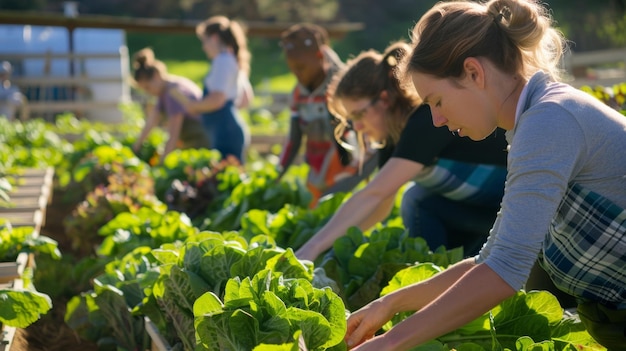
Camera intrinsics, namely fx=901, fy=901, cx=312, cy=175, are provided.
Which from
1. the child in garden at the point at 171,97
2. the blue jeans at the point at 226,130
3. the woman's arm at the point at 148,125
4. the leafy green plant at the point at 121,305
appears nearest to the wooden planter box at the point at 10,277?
the leafy green plant at the point at 121,305

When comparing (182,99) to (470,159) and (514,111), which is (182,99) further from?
(514,111)

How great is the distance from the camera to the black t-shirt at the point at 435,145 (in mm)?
3777

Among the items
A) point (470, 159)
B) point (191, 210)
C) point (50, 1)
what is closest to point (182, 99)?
point (191, 210)

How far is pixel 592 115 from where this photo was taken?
2.21m

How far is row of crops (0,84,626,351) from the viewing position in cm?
259

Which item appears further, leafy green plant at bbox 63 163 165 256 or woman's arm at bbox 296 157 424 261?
leafy green plant at bbox 63 163 165 256

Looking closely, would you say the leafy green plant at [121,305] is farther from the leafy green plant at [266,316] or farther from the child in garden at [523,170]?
the child in garden at [523,170]

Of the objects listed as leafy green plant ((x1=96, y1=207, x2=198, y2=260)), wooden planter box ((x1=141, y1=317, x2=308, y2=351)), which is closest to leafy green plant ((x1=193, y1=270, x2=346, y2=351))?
wooden planter box ((x1=141, y1=317, x2=308, y2=351))

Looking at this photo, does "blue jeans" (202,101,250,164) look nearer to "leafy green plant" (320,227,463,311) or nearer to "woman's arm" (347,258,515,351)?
"leafy green plant" (320,227,463,311)

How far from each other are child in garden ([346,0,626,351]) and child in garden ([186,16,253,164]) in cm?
605

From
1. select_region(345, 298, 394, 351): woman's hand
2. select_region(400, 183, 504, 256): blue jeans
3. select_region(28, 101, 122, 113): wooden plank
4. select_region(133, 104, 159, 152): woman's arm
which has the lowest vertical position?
select_region(28, 101, 122, 113): wooden plank

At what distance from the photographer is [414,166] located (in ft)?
12.3

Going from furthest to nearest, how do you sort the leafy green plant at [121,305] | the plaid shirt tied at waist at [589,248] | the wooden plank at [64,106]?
the wooden plank at [64,106] < the leafy green plant at [121,305] < the plaid shirt tied at waist at [589,248]

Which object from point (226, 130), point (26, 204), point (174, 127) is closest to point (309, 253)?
point (26, 204)
